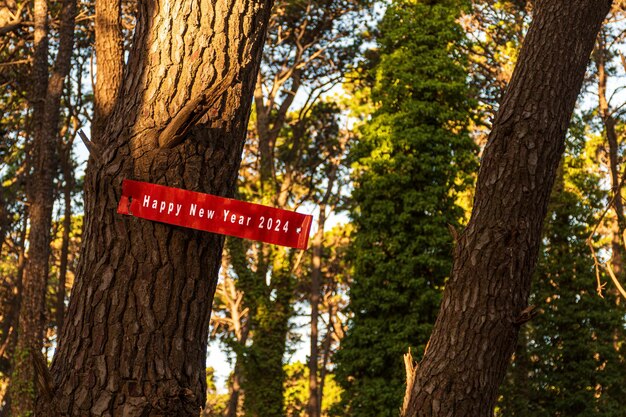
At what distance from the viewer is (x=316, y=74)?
26422 millimetres

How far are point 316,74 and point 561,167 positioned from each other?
7.65 meters

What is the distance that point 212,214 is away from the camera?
3330 mm

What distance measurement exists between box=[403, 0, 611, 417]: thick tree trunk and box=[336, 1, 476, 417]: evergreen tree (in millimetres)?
13748

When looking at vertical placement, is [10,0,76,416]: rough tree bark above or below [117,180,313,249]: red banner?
above

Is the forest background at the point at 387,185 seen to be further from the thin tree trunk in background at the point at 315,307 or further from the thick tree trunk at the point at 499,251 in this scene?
the thick tree trunk at the point at 499,251

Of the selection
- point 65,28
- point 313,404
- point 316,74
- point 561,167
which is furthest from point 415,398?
point 313,404

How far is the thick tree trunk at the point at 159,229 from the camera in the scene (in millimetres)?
3217

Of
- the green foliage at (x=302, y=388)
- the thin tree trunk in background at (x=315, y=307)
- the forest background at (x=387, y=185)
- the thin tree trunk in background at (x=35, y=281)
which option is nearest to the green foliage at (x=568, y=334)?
the forest background at (x=387, y=185)

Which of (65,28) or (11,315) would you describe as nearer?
(65,28)

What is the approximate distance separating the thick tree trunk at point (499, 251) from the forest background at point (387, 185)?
11404 millimetres

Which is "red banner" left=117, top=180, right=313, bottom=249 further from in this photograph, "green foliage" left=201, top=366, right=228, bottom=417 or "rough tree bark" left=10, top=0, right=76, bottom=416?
"green foliage" left=201, top=366, right=228, bottom=417

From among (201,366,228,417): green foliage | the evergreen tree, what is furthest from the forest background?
(201,366,228,417): green foliage

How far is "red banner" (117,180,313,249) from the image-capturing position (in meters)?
3.31

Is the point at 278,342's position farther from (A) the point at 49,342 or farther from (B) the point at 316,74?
(A) the point at 49,342
